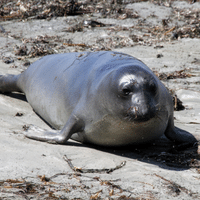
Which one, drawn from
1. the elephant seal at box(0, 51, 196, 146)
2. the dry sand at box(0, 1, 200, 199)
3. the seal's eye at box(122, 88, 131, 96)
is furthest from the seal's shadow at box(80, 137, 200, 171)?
the seal's eye at box(122, 88, 131, 96)

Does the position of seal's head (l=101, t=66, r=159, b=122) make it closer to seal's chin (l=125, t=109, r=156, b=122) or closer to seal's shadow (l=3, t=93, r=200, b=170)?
seal's chin (l=125, t=109, r=156, b=122)

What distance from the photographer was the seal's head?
2654mm

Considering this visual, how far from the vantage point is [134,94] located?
273cm

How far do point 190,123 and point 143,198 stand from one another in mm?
2124

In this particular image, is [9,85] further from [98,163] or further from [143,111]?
[143,111]

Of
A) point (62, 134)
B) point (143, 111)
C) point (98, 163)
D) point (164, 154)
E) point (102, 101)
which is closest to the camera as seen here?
point (143, 111)

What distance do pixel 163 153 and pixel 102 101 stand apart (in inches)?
31.2

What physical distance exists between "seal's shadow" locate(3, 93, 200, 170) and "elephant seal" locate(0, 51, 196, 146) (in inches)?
3.9

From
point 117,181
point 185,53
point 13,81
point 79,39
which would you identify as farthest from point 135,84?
point 79,39

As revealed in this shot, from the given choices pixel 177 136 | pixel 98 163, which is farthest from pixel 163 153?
pixel 98 163

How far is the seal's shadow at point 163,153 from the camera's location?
2959mm

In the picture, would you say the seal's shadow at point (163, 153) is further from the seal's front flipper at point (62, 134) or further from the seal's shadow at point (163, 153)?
the seal's front flipper at point (62, 134)

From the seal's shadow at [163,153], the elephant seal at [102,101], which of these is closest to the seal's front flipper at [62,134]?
the elephant seal at [102,101]

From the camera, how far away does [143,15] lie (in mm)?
8758
